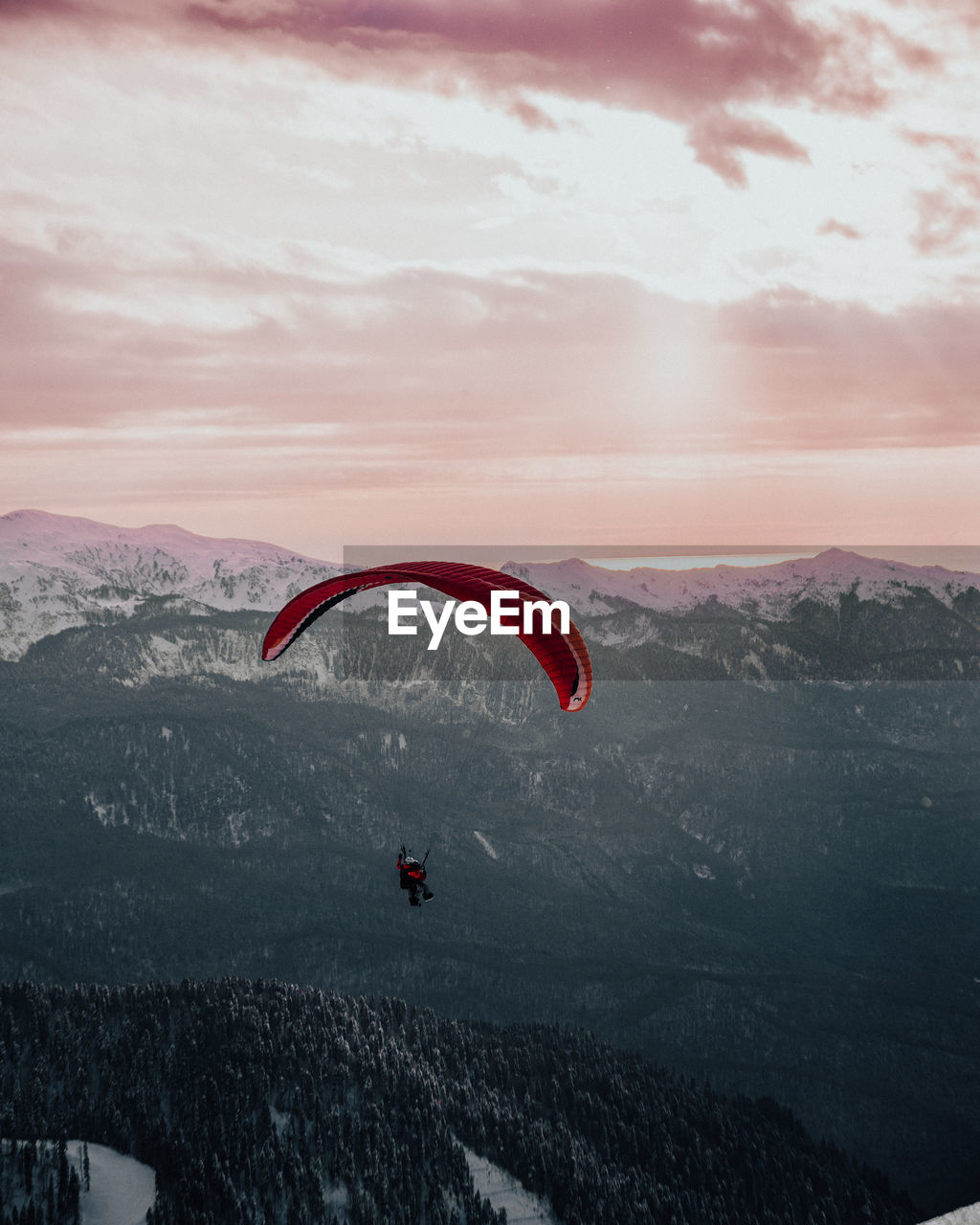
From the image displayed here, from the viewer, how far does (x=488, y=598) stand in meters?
56.2

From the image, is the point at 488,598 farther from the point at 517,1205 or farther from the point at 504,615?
the point at 517,1205

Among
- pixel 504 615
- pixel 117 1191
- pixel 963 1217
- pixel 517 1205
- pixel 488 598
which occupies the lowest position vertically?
pixel 517 1205

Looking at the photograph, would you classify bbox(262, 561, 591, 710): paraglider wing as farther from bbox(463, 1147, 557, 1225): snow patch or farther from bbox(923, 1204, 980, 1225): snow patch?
bbox(463, 1147, 557, 1225): snow patch

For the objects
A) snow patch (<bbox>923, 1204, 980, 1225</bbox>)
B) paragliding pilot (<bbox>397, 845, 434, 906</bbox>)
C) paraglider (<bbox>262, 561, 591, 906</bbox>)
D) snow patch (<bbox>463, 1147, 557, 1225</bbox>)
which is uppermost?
paraglider (<bbox>262, 561, 591, 906</bbox>)

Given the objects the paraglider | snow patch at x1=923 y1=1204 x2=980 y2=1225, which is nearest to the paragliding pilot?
the paraglider

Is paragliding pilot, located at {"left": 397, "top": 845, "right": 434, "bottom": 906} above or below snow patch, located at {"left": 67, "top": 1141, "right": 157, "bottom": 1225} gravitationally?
above

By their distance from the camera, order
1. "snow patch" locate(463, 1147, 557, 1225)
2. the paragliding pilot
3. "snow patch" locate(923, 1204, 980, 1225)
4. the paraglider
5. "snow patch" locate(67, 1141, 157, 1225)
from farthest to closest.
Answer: "snow patch" locate(463, 1147, 557, 1225)
"snow patch" locate(67, 1141, 157, 1225)
the paraglider
the paragliding pilot
"snow patch" locate(923, 1204, 980, 1225)

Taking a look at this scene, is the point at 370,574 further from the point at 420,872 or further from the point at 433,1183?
the point at 433,1183

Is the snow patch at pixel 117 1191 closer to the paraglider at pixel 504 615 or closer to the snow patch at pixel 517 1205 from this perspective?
the snow patch at pixel 517 1205

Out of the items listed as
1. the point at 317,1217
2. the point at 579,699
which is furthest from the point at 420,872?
the point at 317,1217

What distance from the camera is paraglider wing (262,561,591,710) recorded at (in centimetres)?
5528

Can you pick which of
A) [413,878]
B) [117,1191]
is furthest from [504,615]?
[117,1191]

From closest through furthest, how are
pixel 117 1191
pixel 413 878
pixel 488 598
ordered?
pixel 413 878, pixel 488 598, pixel 117 1191

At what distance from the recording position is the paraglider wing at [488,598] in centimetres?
5528
